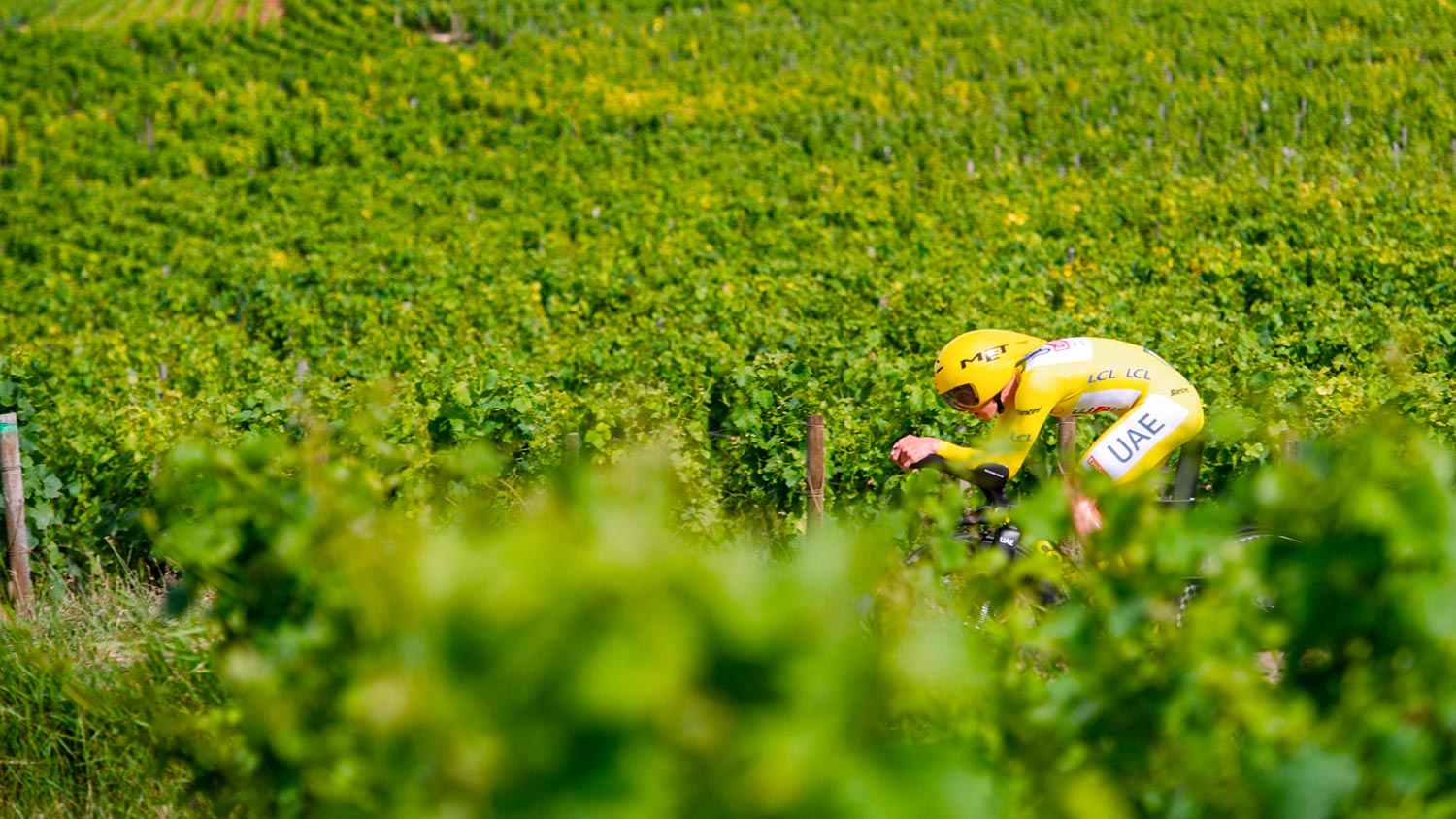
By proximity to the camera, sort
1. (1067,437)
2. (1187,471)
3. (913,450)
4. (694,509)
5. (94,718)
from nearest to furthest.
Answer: (94,718), (913,450), (1187,471), (694,509), (1067,437)

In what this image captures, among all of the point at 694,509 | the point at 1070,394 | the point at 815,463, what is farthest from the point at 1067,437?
the point at 694,509

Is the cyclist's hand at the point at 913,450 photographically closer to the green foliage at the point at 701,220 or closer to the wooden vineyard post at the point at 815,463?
the wooden vineyard post at the point at 815,463

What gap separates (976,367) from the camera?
505 centimetres

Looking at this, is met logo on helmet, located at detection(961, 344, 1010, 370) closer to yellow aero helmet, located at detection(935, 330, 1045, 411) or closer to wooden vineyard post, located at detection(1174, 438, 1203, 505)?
yellow aero helmet, located at detection(935, 330, 1045, 411)

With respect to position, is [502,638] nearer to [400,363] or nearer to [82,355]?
[400,363]

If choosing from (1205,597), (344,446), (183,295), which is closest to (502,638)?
(1205,597)

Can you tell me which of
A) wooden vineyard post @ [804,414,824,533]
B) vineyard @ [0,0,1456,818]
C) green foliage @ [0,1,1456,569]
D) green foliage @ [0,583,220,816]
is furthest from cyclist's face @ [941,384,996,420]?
green foliage @ [0,583,220,816]

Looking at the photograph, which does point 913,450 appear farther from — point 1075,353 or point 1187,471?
point 1187,471

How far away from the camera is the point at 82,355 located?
11.0 m

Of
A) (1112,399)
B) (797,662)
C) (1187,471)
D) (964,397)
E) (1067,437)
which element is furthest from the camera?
(1067,437)

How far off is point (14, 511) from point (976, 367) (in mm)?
5060

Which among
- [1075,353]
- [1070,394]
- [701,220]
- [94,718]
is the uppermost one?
[1075,353]

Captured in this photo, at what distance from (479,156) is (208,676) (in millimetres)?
26787

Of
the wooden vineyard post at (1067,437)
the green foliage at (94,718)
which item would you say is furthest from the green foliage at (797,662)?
the wooden vineyard post at (1067,437)
